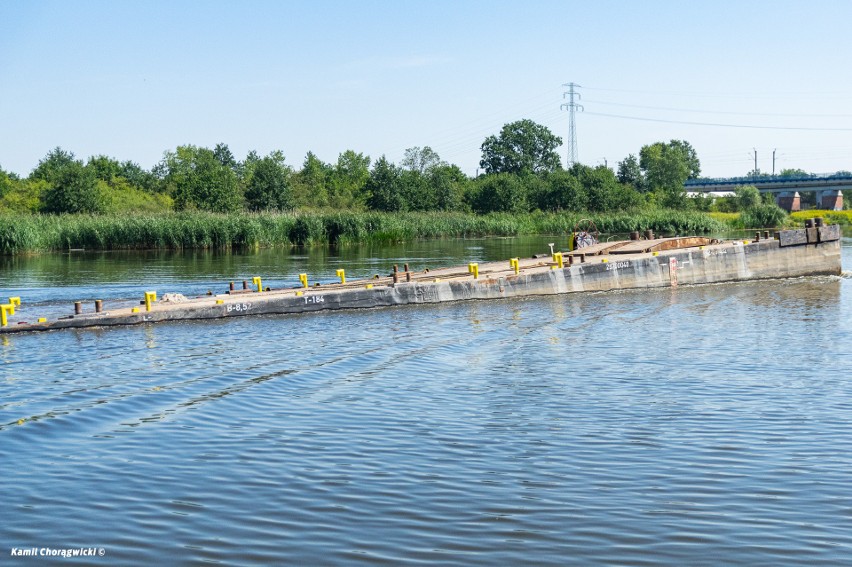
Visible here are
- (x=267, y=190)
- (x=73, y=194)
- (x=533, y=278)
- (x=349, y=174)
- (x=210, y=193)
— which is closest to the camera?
(x=533, y=278)

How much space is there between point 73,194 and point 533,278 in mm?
50620

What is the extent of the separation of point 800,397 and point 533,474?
19.4 ft

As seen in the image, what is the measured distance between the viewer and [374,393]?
49.7 ft

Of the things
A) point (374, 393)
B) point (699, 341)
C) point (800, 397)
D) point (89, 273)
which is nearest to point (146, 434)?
point (374, 393)

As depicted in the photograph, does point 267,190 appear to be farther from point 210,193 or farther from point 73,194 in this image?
point 73,194

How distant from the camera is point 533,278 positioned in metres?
30.5

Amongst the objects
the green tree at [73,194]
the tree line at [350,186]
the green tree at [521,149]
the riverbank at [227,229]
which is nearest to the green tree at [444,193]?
the tree line at [350,186]

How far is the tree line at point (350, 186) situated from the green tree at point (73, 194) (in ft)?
0.25

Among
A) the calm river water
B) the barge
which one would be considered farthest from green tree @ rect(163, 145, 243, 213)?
the calm river water

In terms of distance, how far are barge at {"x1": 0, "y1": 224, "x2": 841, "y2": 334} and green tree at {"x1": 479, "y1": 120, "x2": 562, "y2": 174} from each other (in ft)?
399

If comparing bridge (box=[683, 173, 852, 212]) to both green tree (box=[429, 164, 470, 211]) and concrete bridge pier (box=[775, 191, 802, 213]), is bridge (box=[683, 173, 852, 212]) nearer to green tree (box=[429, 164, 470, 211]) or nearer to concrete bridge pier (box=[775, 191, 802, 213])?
concrete bridge pier (box=[775, 191, 802, 213])

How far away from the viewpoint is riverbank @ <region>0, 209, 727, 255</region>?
176ft

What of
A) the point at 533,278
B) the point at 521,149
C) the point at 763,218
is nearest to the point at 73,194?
the point at 533,278

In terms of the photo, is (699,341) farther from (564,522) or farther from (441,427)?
(564,522)
